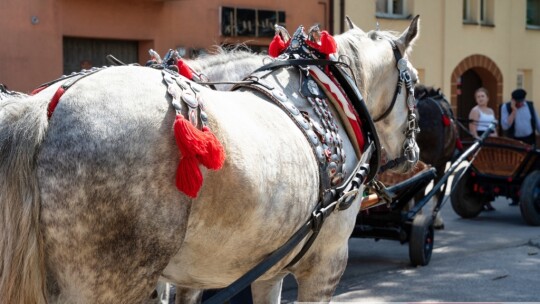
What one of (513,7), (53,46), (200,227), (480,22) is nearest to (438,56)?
(480,22)

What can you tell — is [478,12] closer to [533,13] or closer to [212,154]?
[533,13]

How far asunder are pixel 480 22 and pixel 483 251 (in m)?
13.0

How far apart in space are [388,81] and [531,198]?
630 centimetres

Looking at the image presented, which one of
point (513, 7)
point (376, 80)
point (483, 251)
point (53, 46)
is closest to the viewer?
point (376, 80)

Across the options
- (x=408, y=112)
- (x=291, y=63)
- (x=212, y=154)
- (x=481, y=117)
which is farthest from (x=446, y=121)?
(x=212, y=154)

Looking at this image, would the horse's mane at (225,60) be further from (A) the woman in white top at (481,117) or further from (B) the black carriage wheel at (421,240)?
(A) the woman in white top at (481,117)

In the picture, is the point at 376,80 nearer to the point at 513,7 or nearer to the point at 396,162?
the point at 396,162

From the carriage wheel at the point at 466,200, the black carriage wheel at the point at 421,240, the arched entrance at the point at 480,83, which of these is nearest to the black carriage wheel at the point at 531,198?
the carriage wheel at the point at 466,200

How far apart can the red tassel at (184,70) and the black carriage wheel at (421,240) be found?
157 inches

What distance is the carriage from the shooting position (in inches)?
391

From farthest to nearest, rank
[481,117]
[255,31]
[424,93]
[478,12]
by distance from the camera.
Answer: [478,12]
[255,31]
[481,117]
[424,93]

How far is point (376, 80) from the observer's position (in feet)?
13.6

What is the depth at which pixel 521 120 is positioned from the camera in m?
11.8

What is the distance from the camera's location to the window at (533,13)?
880 inches
